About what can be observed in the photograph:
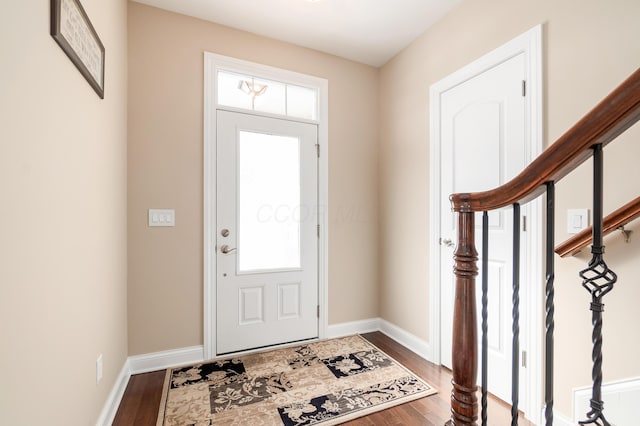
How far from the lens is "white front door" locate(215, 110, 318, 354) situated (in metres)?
2.55

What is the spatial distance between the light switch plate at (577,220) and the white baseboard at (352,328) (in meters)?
2.04

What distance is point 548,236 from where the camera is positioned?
0.76 m

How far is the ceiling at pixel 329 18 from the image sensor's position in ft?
7.56

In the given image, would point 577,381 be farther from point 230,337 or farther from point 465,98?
point 230,337

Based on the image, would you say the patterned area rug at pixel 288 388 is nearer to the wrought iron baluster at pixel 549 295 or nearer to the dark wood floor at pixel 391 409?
the dark wood floor at pixel 391 409

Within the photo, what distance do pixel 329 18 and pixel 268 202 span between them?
1625 mm

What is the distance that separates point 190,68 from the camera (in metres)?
2.46

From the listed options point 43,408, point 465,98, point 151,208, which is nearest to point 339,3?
point 465,98

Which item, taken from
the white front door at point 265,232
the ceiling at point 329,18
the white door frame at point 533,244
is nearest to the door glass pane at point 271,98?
the white front door at point 265,232

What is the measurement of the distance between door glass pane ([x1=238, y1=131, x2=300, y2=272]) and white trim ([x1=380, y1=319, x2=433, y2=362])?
1.14 meters

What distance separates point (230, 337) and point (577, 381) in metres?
2.34

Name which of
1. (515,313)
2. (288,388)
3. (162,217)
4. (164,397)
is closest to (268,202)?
(162,217)

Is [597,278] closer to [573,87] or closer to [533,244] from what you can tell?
[533,244]

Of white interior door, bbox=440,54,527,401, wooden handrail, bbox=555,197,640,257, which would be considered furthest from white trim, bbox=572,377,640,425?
wooden handrail, bbox=555,197,640,257
